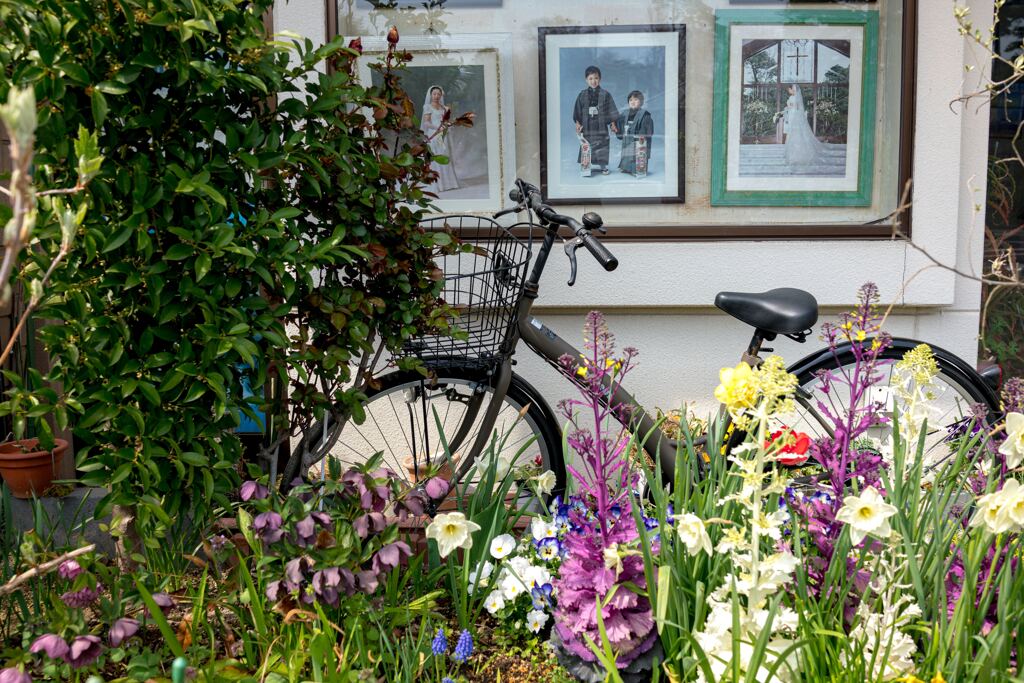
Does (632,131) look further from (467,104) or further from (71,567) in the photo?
(71,567)

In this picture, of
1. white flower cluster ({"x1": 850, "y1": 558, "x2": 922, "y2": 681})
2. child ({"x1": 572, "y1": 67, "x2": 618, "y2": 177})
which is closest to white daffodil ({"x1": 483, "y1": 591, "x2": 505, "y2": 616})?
white flower cluster ({"x1": 850, "y1": 558, "x2": 922, "y2": 681})

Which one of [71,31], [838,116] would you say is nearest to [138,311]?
[71,31]

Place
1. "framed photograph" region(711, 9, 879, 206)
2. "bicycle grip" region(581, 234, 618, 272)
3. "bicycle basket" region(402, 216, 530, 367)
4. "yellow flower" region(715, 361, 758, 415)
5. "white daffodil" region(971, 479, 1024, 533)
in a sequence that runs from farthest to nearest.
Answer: "framed photograph" region(711, 9, 879, 206), "bicycle basket" region(402, 216, 530, 367), "bicycle grip" region(581, 234, 618, 272), "white daffodil" region(971, 479, 1024, 533), "yellow flower" region(715, 361, 758, 415)

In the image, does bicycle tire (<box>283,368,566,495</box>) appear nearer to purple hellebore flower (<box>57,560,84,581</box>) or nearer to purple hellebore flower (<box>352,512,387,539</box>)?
purple hellebore flower (<box>352,512,387,539</box>)

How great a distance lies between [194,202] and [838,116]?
273cm

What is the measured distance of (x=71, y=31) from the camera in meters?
1.95

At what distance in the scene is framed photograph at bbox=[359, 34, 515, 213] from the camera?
Result: 366cm

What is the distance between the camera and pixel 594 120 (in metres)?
3.72

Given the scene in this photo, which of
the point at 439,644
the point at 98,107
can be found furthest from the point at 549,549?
the point at 98,107

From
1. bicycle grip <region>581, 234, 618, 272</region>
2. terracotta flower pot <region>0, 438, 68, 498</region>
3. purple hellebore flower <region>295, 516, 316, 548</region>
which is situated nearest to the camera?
purple hellebore flower <region>295, 516, 316, 548</region>

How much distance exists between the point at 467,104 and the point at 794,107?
139 cm

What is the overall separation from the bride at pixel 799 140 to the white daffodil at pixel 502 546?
226cm

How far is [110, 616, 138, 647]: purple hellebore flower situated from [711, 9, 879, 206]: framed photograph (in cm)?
280

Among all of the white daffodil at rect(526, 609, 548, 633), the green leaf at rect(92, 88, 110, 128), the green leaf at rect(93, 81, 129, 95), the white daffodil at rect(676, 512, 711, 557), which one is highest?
the green leaf at rect(93, 81, 129, 95)
